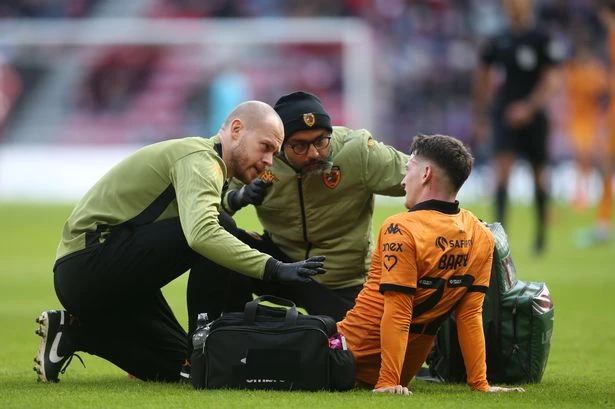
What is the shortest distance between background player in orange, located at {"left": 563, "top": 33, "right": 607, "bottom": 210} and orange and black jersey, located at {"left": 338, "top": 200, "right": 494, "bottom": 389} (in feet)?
54.8

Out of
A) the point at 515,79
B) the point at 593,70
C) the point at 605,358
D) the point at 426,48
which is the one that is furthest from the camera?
the point at 426,48

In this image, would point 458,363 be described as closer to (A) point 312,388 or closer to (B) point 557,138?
(A) point 312,388

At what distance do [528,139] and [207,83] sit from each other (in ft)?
37.7

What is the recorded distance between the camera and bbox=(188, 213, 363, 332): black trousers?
5.86 metres

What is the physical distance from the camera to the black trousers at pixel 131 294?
571cm

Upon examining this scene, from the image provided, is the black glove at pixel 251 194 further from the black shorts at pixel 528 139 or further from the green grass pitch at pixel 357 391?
the black shorts at pixel 528 139

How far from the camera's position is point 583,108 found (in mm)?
23812

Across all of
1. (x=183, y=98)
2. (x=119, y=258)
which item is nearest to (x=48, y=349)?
(x=119, y=258)

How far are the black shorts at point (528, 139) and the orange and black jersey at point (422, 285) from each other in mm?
8383

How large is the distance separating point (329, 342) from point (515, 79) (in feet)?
29.1

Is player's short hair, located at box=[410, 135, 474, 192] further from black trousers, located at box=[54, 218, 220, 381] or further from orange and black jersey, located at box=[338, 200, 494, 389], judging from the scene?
black trousers, located at box=[54, 218, 220, 381]

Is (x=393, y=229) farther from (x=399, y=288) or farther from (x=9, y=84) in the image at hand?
(x=9, y=84)

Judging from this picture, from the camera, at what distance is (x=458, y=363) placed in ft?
20.1

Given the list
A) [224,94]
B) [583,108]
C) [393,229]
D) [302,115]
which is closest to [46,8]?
[224,94]
